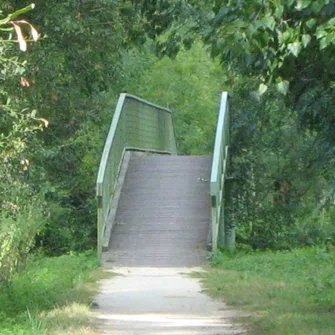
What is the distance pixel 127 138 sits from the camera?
871 inches

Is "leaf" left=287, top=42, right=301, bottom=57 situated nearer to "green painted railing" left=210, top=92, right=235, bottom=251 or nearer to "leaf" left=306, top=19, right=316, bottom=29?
"leaf" left=306, top=19, right=316, bottom=29

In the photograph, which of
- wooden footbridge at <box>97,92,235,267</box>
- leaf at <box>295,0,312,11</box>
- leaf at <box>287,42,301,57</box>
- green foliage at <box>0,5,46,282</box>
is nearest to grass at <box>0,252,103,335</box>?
green foliage at <box>0,5,46,282</box>

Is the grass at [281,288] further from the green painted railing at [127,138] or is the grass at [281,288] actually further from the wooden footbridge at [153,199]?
the green painted railing at [127,138]

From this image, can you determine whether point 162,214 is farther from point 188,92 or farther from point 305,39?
point 188,92

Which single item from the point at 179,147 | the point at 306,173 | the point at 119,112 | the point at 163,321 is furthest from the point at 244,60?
the point at 179,147

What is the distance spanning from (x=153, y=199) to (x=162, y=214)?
0.76m

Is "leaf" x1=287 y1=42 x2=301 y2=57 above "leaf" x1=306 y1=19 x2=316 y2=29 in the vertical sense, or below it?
below

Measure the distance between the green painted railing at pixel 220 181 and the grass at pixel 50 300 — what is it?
238 centimetres

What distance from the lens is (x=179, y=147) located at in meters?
35.0

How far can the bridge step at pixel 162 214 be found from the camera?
58.0 ft

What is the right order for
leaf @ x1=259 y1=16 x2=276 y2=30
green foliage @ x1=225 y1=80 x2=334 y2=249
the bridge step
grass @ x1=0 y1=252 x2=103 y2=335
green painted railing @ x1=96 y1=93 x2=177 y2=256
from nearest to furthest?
leaf @ x1=259 y1=16 x2=276 y2=30 < grass @ x1=0 y1=252 x2=103 y2=335 < the bridge step < green painted railing @ x1=96 y1=93 x2=177 y2=256 < green foliage @ x1=225 y1=80 x2=334 y2=249

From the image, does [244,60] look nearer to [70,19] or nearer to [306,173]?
[70,19]

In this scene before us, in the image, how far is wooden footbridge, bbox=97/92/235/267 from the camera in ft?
58.9

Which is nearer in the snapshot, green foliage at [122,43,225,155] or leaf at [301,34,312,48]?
leaf at [301,34,312,48]
